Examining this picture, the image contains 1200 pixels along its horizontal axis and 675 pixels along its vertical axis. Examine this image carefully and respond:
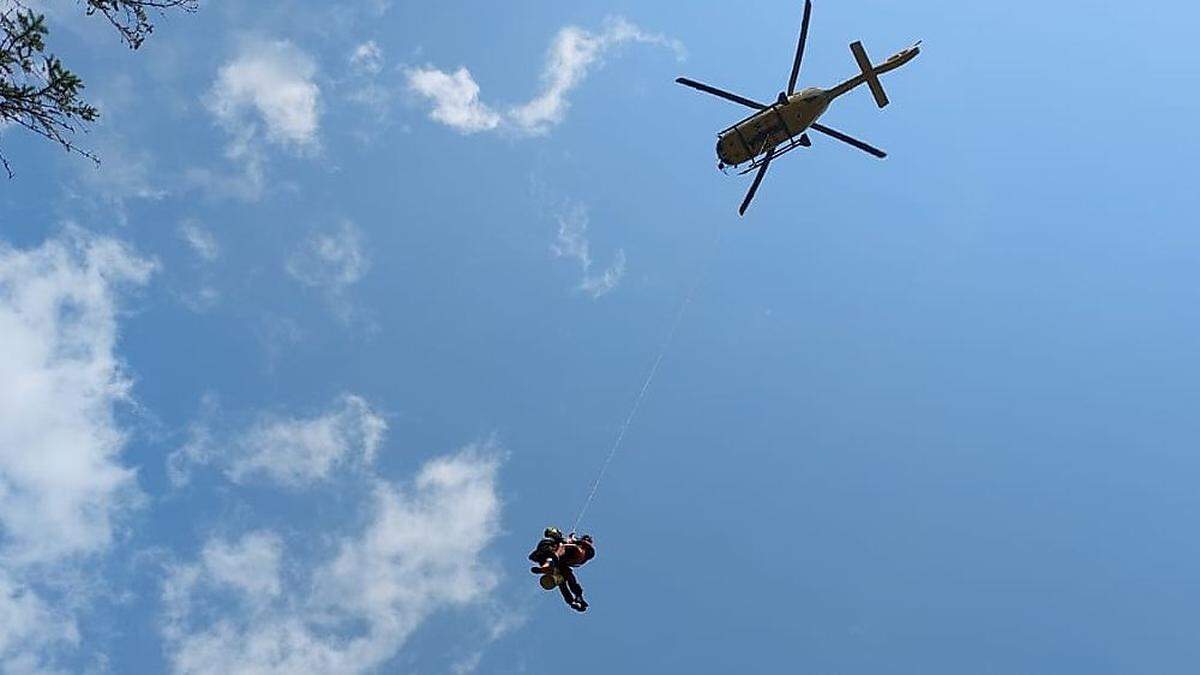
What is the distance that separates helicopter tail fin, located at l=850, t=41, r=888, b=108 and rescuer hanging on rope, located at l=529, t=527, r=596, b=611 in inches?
507

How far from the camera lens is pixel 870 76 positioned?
18.5 m

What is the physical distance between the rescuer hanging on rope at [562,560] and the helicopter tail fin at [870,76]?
1288cm

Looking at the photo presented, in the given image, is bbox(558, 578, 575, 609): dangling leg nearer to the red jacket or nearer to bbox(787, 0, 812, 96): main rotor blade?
the red jacket

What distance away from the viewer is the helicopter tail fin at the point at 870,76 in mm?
17945

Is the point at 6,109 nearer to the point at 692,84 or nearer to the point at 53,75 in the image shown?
the point at 53,75

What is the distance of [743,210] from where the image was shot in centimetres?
2031

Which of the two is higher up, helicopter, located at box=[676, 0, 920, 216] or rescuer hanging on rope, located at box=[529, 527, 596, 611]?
helicopter, located at box=[676, 0, 920, 216]

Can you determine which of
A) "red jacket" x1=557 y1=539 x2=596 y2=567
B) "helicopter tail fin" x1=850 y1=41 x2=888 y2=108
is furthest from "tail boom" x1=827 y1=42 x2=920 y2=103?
"red jacket" x1=557 y1=539 x2=596 y2=567

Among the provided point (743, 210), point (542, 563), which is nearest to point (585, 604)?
point (542, 563)

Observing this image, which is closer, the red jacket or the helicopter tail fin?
the red jacket

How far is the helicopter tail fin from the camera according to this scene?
17.9 metres

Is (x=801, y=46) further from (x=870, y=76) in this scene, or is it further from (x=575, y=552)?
(x=575, y=552)

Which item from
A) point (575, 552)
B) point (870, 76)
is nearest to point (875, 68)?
point (870, 76)

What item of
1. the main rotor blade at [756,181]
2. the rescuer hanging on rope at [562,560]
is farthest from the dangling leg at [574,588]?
the main rotor blade at [756,181]
